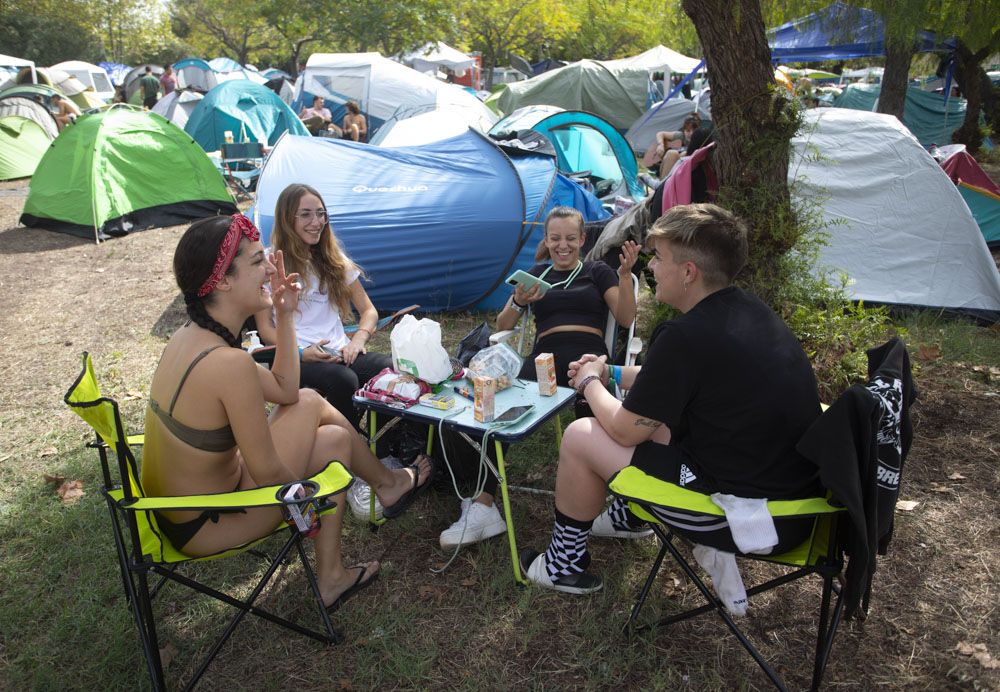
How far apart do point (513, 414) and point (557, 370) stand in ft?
2.72

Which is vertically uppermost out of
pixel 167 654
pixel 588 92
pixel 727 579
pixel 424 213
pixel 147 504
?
pixel 147 504

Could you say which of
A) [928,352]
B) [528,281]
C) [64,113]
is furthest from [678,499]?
[64,113]

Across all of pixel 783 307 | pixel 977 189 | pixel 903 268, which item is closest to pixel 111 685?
pixel 783 307

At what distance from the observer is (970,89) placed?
12578 mm

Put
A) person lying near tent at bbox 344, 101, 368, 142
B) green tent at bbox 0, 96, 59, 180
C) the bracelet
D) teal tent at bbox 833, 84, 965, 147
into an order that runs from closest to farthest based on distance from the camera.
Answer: the bracelet
green tent at bbox 0, 96, 59, 180
person lying near tent at bbox 344, 101, 368, 142
teal tent at bbox 833, 84, 965, 147

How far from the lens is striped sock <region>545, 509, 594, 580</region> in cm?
241

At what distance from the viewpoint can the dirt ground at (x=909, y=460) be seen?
2.23 metres

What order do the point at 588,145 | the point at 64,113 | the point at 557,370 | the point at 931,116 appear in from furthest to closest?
the point at 931,116
the point at 64,113
the point at 588,145
the point at 557,370

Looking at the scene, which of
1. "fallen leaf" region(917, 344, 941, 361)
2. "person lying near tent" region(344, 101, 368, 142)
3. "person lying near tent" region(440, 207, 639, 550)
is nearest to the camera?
"person lying near tent" region(440, 207, 639, 550)

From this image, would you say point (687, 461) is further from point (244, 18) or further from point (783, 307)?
point (244, 18)

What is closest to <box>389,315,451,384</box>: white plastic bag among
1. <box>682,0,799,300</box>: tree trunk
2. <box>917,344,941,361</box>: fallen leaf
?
<box>682,0,799,300</box>: tree trunk

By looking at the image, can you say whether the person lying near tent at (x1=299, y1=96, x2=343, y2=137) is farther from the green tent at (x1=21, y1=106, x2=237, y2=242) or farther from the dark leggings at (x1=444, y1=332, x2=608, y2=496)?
the dark leggings at (x1=444, y1=332, x2=608, y2=496)

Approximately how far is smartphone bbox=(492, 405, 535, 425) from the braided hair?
0.94 metres

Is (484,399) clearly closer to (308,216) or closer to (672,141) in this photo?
(308,216)
